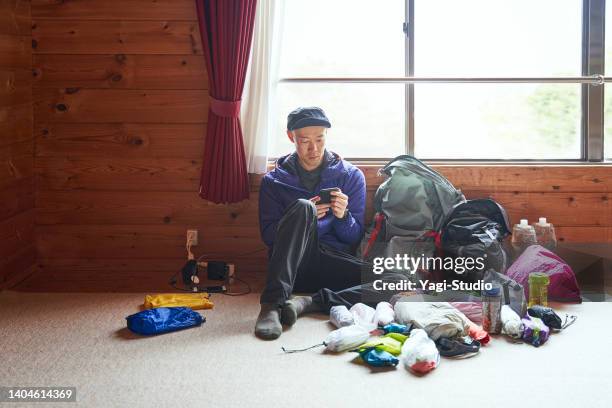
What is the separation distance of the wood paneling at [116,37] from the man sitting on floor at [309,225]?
0.74m

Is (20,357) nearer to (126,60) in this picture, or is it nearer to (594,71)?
(126,60)

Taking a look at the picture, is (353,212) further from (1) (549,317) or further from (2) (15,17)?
(2) (15,17)

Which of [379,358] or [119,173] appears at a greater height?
[119,173]

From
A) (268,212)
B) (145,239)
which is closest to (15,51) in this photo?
(145,239)

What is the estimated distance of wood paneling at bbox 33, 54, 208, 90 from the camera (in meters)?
3.90

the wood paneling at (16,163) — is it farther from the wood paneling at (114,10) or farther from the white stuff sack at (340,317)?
the white stuff sack at (340,317)

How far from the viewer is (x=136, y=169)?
13.0 ft

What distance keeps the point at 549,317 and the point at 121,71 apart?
2.31 metres

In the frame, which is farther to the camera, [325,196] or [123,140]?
[123,140]

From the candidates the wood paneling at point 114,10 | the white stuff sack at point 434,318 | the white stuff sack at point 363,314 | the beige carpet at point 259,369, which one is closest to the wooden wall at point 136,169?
the wood paneling at point 114,10

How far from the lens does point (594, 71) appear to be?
391 centimetres

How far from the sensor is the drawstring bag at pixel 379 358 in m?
2.65

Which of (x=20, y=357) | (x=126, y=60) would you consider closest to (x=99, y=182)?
(x=126, y=60)

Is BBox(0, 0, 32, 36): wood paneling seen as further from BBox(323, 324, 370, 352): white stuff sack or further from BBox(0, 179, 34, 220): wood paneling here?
BBox(323, 324, 370, 352): white stuff sack
